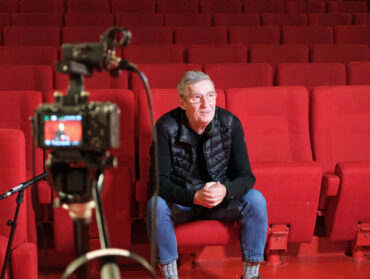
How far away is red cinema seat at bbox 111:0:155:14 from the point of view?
5.98 feet

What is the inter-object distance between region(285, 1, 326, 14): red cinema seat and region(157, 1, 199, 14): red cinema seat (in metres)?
0.37

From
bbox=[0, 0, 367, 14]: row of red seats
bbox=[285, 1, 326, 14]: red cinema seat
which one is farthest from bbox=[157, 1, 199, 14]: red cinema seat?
bbox=[285, 1, 326, 14]: red cinema seat

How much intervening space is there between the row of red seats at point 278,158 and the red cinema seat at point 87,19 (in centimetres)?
83

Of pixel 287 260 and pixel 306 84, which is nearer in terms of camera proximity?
pixel 287 260

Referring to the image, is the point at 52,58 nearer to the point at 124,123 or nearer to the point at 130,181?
the point at 124,123

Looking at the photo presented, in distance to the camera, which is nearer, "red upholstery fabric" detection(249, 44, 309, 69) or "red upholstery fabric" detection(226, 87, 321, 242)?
"red upholstery fabric" detection(226, 87, 321, 242)

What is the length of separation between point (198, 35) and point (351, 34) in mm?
495

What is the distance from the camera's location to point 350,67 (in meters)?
1.18

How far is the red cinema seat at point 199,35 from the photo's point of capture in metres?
1.52

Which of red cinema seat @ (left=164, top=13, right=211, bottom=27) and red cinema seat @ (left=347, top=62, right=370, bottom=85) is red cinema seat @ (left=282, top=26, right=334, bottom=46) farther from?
red cinema seat @ (left=347, top=62, right=370, bottom=85)

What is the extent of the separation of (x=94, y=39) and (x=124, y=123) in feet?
2.13

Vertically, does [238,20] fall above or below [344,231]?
above

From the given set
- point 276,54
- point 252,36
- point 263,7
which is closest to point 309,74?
point 276,54

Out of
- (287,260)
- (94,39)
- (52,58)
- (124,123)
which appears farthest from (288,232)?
(94,39)
